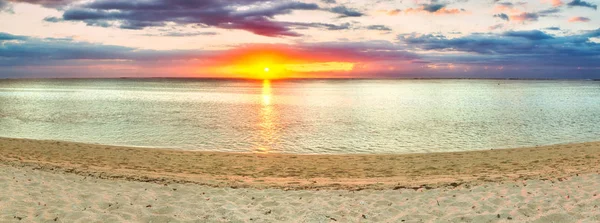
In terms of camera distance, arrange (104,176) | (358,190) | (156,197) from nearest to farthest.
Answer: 1. (156,197)
2. (358,190)
3. (104,176)

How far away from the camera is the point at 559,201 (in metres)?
10.5

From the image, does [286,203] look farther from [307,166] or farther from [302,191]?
[307,166]

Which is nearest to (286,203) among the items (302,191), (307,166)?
(302,191)

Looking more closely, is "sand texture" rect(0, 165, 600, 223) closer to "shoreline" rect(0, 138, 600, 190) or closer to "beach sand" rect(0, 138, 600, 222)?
"beach sand" rect(0, 138, 600, 222)

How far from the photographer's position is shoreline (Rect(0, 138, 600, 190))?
14.8 meters

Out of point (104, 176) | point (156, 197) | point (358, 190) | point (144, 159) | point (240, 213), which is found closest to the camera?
point (240, 213)

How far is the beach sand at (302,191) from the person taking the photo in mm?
9977

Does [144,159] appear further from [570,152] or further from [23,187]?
[570,152]

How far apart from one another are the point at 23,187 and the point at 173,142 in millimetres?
16248

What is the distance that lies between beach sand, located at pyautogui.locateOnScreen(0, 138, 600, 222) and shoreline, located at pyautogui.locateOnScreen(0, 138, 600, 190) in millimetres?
54

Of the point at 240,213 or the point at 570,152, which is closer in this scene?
the point at 240,213

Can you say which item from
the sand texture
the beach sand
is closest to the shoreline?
the beach sand

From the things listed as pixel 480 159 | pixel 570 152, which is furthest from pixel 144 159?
pixel 570 152

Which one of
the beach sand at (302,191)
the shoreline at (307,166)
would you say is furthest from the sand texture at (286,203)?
the shoreline at (307,166)
